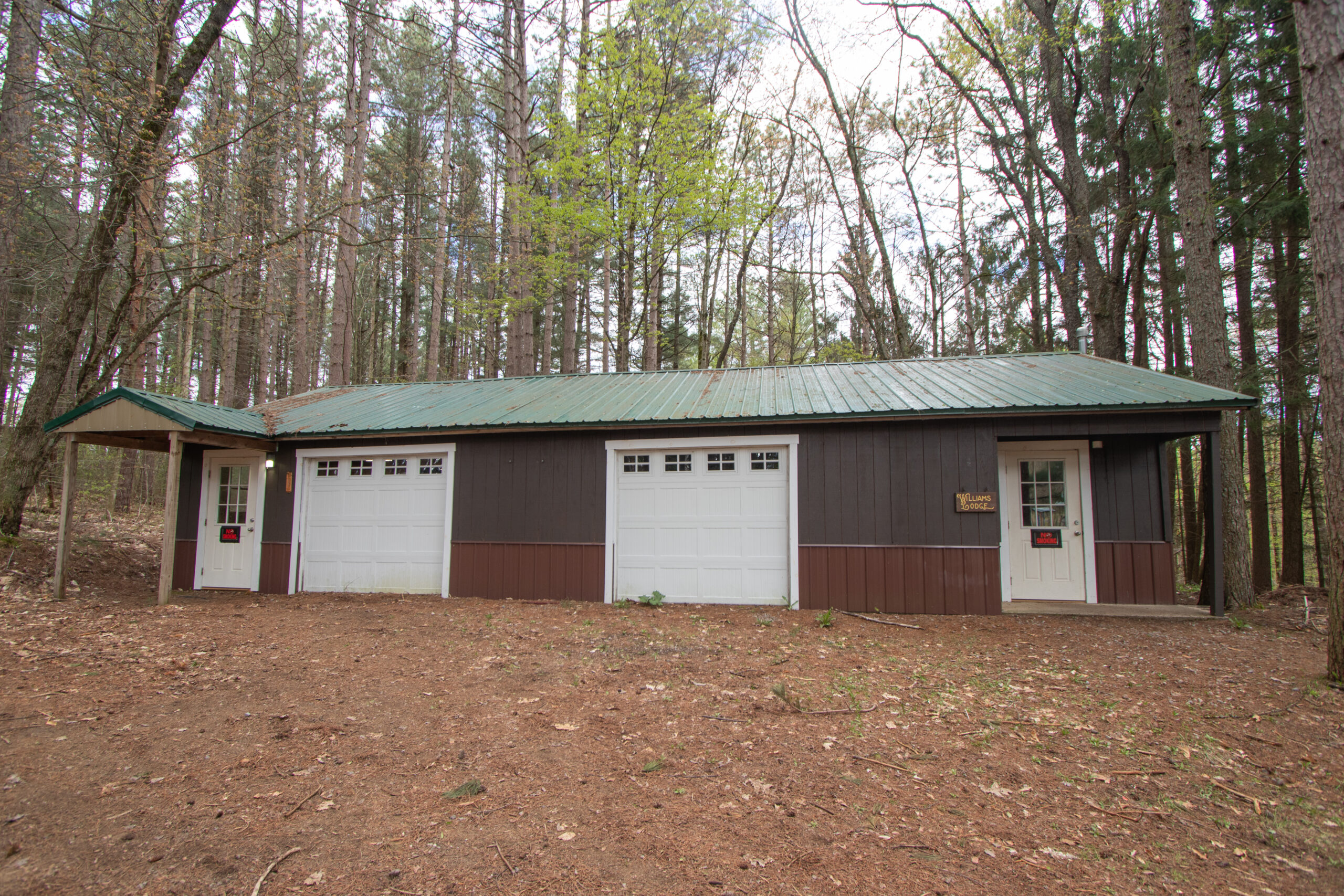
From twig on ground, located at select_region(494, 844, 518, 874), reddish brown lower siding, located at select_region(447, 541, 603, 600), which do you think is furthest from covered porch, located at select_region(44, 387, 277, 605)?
twig on ground, located at select_region(494, 844, 518, 874)

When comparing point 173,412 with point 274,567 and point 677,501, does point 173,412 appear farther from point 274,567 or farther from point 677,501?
point 677,501

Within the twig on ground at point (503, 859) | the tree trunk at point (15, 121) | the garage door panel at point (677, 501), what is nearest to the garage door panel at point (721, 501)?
the garage door panel at point (677, 501)

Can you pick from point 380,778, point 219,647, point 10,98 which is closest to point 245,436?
point 219,647

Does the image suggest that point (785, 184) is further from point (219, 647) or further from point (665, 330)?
point (219, 647)

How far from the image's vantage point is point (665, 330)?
705 inches

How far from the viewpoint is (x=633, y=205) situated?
11844mm

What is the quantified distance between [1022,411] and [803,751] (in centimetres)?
487

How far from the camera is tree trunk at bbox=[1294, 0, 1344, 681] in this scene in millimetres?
3855

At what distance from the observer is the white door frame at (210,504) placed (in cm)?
829

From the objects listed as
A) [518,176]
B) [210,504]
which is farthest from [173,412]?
[518,176]

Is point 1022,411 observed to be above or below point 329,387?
below

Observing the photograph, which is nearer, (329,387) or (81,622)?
(81,622)

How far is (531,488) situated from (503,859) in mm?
5735

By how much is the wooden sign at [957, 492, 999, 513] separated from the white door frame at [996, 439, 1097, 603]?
64 cm
